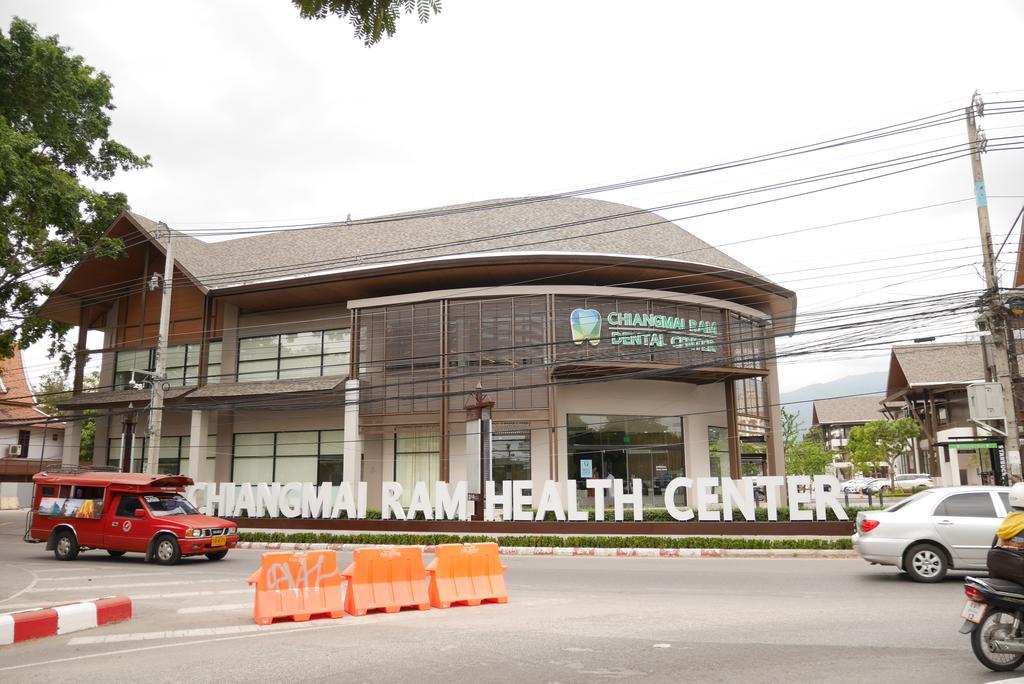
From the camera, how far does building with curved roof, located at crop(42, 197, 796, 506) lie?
29.4m

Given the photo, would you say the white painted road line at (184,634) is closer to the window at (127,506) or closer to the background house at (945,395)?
the window at (127,506)

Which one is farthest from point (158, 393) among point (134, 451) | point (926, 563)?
point (926, 563)

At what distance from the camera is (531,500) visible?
2569 centimetres

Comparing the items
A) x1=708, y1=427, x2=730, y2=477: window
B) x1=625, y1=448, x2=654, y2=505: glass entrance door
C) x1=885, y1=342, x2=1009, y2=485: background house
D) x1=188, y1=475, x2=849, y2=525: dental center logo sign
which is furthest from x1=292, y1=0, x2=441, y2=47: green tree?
x1=885, y1=342, x2=1009, y2=485: background house

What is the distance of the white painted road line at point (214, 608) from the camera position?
1147 cm

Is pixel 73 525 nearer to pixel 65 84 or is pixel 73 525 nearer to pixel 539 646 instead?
pixel 65 84

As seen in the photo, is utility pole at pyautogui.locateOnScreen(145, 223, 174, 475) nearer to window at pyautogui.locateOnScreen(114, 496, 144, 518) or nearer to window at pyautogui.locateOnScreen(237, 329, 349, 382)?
window at pyautogui.locateOnScreen(114, 496, 144, 518)

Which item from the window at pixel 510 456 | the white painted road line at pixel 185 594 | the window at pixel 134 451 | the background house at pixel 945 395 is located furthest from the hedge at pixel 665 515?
the background house at pixel 945 395

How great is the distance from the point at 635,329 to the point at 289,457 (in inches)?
646

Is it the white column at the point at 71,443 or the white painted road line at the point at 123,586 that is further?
the white column at the point at 71,443

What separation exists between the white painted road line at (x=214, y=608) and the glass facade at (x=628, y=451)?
1899 centimetres

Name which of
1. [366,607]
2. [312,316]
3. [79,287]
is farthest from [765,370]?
[79,287]

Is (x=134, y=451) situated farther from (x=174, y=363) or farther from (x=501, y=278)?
(x=501, y=278)

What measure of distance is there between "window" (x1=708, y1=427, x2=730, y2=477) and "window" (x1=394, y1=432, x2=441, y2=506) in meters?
11.8
